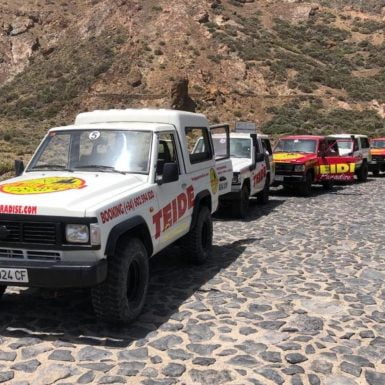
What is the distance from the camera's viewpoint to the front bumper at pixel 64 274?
475 centimetres

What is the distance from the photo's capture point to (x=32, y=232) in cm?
493

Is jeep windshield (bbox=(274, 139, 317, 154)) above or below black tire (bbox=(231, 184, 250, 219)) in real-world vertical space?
above

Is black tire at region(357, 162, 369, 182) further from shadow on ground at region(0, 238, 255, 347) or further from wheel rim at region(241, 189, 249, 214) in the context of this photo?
shadow on ground at region(0, 238, 255, 347)

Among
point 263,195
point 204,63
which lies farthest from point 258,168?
point 204,63

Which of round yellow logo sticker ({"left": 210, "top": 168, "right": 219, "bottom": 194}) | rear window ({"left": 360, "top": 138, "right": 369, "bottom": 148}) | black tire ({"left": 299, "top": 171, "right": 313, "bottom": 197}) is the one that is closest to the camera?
round yellow logo sticker ({"left": 210, "top": 168, "right": 219, "bottom": 194})

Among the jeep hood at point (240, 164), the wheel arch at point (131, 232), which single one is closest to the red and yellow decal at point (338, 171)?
the jeep hood at point (240, 164)

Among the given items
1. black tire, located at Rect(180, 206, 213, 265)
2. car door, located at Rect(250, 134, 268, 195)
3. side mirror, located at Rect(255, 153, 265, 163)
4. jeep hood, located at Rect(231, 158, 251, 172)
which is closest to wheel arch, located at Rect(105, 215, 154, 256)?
black tire, located at Rect(180, 206, 213, 265)

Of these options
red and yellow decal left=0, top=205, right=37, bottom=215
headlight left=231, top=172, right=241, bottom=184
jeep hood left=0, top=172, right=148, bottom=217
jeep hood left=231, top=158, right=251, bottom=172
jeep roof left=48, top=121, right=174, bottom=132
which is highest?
jeep roof left=48, top=121, right=174, bottom=132

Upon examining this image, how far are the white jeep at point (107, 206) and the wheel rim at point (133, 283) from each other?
1 cm

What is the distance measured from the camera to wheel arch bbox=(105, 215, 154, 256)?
4.97m

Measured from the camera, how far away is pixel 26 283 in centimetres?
485

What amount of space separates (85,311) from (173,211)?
1608 millimetres

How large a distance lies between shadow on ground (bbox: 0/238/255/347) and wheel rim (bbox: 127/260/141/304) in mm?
250

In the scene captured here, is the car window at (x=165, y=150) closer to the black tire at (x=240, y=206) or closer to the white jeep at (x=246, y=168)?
the white jeep at (x=246, y=168)
